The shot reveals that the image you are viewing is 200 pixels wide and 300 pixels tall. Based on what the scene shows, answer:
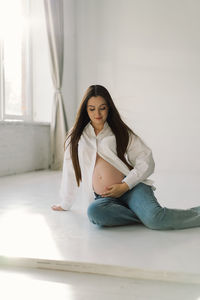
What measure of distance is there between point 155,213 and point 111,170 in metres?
0.35

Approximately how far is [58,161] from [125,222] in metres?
3.40

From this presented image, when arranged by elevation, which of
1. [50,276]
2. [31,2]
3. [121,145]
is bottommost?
[50,276]

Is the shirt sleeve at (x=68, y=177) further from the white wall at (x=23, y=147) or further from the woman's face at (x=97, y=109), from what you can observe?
the white wall at (x=23, y=147)

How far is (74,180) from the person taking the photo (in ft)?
7.23

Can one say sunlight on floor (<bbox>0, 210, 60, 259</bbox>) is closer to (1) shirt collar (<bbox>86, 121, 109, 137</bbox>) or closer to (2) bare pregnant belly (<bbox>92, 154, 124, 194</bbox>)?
(2) bare pregnant belly (<bbox>92, 154, 124, 194</bbox>)

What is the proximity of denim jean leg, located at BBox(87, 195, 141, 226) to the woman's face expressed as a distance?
42 centimetres

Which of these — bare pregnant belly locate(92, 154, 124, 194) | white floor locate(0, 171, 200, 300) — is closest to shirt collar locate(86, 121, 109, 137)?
bare pregnant belly locate(92, 154, 124, 194)

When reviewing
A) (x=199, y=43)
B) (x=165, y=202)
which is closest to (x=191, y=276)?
(x=165, y=202)

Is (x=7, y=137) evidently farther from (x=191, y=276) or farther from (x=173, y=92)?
Answer: (x=191, y=276)

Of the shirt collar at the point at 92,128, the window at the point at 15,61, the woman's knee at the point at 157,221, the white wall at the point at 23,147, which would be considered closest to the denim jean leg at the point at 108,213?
the woman's knee at the point at 157,221

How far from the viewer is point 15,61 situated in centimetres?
511

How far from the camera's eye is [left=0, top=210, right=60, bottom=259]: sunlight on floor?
5.22ft

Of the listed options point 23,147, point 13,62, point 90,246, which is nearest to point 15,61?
point 13,62

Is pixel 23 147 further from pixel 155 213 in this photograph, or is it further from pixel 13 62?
pixel 155 213
